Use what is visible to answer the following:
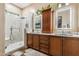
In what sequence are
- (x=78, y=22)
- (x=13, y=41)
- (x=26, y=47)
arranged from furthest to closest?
1. (x=26, y=47)
2. (x=13, y=41)
3. (x=78, y=22)

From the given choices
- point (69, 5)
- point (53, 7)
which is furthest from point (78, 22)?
point (53, 7)

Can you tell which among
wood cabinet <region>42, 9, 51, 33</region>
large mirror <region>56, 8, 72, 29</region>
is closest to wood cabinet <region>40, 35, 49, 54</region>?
wood cabinet <region>42, 9, 51, 33</region>

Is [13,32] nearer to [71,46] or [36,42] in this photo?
[36,42]

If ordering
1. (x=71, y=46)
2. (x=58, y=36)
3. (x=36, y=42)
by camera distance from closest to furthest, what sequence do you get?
(x=71, y=46) < (x=58, y=36) < (x=36, y=42)

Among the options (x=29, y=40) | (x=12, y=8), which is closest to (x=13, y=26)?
(x=12, y=8)

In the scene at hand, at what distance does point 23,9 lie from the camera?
155cm

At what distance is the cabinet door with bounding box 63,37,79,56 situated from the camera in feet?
4.74

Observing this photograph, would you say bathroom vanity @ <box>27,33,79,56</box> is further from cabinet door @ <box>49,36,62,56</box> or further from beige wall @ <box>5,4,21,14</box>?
beige wall @ <box>5,4,21,14</box>

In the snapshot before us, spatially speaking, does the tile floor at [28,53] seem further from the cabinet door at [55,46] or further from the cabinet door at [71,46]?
the cabinet door at [71,46]

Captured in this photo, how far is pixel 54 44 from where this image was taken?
5.43 ft

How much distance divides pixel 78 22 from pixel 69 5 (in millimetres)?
288

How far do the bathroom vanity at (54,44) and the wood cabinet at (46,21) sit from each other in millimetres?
87

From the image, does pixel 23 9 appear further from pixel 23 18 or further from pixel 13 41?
pixel 13 41

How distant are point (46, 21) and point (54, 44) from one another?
39cm
